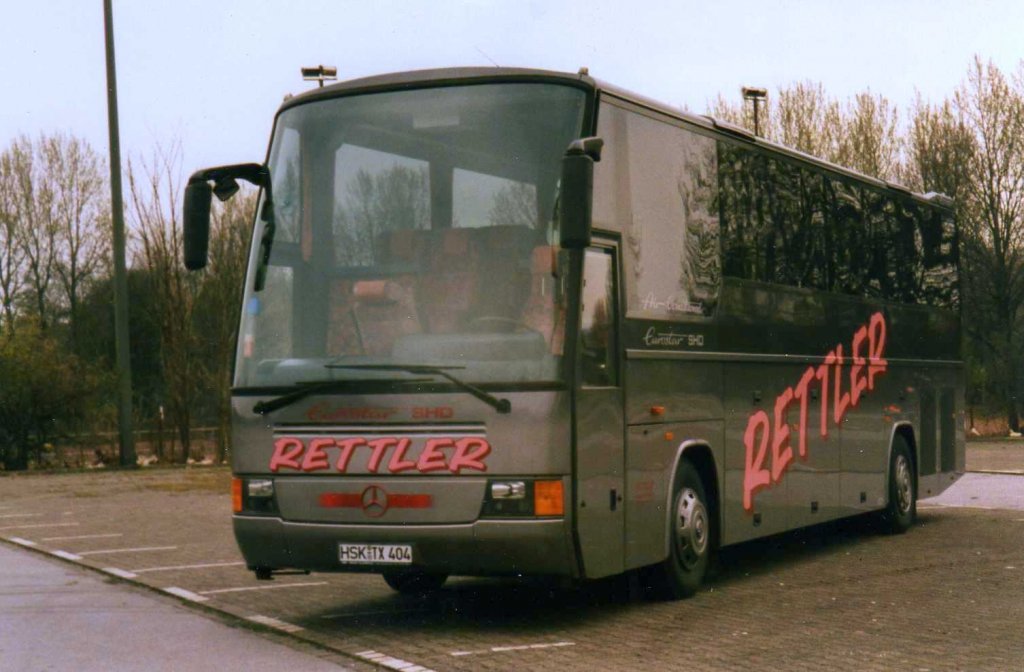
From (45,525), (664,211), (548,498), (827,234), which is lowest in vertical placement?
(45,525)

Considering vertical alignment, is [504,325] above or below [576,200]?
below

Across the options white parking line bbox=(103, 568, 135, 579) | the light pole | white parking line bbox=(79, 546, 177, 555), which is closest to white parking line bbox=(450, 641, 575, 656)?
white parking line bbox=(103, 568, 135, 579)

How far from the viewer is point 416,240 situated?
10047 millimetres

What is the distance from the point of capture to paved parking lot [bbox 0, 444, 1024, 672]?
29.5ft

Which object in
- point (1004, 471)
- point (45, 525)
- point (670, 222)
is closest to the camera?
point (670, 222)

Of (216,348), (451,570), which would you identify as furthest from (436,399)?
(216,348)

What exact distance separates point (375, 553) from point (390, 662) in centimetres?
119

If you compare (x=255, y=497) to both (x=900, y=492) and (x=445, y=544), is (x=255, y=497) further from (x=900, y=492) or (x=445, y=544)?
(x=900, y=492)

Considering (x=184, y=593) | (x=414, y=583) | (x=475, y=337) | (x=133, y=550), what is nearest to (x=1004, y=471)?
(x=133, y=550)

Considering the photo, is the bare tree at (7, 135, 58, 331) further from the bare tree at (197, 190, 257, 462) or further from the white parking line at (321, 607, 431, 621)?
the white parking line at (321, 607, 431, 621)

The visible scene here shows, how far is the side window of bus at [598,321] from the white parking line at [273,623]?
8.22ft

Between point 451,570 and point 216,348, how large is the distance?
94.7 feet

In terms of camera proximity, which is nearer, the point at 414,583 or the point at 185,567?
the point at 414,583

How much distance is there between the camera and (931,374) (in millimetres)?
18156
